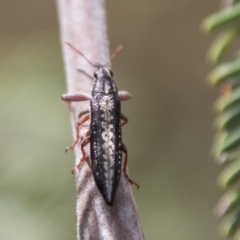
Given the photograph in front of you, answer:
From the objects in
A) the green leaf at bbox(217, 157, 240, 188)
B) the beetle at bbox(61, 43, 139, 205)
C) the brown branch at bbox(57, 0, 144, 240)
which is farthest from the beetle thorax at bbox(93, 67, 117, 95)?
the green leaf at bbox(217, 157, 240, 188)

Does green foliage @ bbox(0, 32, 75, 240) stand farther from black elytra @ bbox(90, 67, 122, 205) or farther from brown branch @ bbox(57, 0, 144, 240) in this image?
brown branch @ bbox(57, 0, 144, 240)

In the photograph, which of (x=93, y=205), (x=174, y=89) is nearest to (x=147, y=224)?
(x=174, y=89)

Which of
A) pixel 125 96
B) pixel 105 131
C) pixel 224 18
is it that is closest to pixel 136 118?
pixel 125 96

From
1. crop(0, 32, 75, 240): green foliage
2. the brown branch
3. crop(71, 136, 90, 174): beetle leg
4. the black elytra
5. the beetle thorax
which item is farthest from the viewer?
crop(0, 32, 75, 240): green foliage

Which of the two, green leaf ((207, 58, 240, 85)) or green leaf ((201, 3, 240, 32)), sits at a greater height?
green leaf ((201, 3, 240, 32))

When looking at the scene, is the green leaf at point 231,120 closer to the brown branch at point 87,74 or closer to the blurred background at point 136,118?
the brown branch at point 87,74

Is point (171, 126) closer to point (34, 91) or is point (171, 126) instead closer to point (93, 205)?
point (34, 91)
